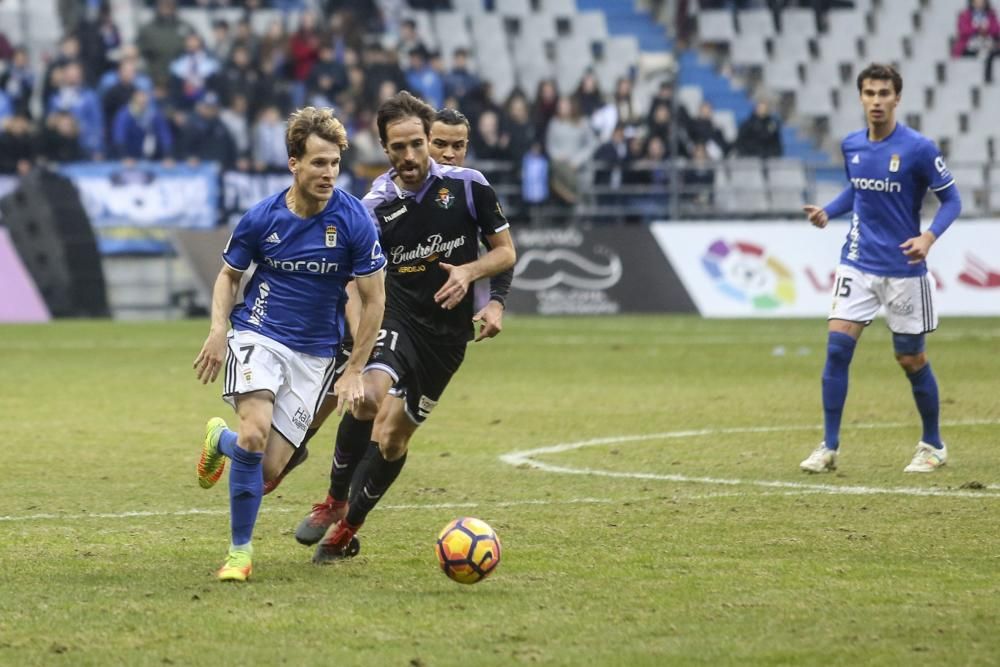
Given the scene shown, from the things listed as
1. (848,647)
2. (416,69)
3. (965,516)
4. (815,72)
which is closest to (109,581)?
(848,647)

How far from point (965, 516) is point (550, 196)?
18.4 metres

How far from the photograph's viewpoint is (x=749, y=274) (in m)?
24.6

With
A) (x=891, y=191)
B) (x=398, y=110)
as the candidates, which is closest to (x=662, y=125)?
(x=891, y=191)

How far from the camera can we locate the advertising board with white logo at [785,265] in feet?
77.4

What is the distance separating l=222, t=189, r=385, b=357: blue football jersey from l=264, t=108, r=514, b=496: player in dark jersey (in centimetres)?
56

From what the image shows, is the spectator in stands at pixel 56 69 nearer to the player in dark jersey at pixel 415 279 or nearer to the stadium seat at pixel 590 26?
the stadium seat at pixel 590 26

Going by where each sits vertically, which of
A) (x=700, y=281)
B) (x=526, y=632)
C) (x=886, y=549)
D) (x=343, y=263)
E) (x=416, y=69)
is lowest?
(x=700, y=281)

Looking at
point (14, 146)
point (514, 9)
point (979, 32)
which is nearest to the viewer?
point (14, 146)

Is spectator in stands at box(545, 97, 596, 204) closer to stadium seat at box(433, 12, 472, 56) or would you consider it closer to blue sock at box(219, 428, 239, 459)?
stadium seat at box(433, 12, 472, 56)

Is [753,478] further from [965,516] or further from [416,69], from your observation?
[416,69]

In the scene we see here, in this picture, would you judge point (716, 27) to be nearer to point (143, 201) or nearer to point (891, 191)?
point (143, 201)

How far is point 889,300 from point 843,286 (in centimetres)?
30

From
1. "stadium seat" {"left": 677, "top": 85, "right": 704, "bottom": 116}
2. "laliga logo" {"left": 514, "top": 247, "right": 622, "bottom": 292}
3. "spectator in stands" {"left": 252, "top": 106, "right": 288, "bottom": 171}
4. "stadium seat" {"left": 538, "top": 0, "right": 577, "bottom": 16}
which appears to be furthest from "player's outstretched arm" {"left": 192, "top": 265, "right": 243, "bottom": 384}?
"stadium seat" {"left": 538, "top": 0, "right": 577, "bottom": 16}

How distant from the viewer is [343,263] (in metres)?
7.42
